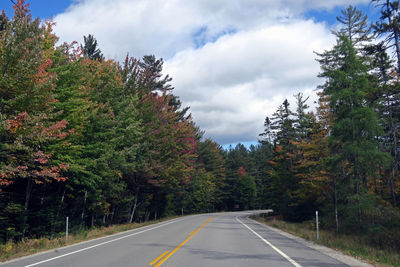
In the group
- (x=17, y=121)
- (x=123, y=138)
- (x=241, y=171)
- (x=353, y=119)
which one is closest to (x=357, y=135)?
(x=353, y=119)

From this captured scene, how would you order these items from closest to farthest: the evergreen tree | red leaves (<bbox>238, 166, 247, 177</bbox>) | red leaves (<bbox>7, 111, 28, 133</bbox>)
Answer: red leaves (<bbox>7, 111, 28, 133</bbox>), the evergreen tree, red leaves (<bbox>238, 166, 247, 177</bbox>)

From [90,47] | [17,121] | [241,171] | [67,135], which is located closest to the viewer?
[17,121]

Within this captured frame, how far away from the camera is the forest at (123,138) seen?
37.9 ft

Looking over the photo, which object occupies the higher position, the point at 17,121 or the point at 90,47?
the point at 90,47

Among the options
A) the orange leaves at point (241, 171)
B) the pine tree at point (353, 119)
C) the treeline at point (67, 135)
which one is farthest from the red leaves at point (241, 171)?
the pine tree at point (353, 119)

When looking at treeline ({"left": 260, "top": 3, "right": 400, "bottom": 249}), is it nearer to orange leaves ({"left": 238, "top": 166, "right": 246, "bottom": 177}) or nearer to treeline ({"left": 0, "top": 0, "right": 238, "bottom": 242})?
treeline ({"left": 0, "top": 0, "right": 238, "bottom": 242})

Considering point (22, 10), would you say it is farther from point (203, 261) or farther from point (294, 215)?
point (294, 215)

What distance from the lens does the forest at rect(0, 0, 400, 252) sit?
1155cm

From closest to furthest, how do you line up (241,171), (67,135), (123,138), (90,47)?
(67,135), (123,138), (90,47), (241,171)

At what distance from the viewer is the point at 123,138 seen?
20938 millimetres

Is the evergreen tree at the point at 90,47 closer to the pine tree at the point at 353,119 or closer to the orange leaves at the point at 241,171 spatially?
the pine tree at the point at 353,119

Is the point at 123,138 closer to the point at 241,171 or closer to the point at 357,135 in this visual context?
the point at 357,135

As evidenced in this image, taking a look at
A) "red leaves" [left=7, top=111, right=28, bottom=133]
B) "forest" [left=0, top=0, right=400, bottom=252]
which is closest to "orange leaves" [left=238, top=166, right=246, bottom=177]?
"forest" [left=0, top=0, right=400, bottom=252]

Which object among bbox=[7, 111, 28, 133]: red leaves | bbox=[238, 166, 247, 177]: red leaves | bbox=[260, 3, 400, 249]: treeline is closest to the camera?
bbox=[7, 111, 28, 133]: red leaves
